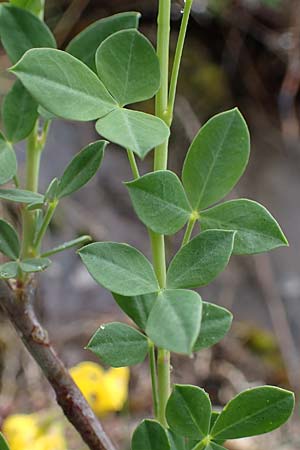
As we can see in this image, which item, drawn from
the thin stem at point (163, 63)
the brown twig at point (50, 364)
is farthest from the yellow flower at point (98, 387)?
the thin stem at point (163, 63)

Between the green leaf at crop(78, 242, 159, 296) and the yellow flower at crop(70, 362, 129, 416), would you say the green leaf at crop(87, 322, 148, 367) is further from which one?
the yellow flower at crop(70, 362, 129, 416)

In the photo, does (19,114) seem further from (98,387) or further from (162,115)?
(98,387)

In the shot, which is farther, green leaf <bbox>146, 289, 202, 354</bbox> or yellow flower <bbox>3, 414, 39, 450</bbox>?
yellow flower <bbox>3, 414, 39, 450</bbox>

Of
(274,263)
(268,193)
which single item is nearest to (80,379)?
(274,263)

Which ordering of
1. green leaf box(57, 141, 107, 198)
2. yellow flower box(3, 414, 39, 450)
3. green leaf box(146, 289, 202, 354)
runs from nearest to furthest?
green leaf box(146, 289, 202, 354) < green leaf box(57, 141, 107, 198) < yellow flower box(3, 414, 39, 450)

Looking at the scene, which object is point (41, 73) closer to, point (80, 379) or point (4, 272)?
point (4, 272)

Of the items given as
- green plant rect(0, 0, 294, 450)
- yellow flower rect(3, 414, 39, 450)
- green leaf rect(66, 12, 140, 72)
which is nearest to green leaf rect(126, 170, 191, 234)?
green plant rect(0, 0, 294, 450)

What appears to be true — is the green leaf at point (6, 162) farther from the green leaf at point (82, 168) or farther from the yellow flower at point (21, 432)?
the yellow flower at point (21, 432)
